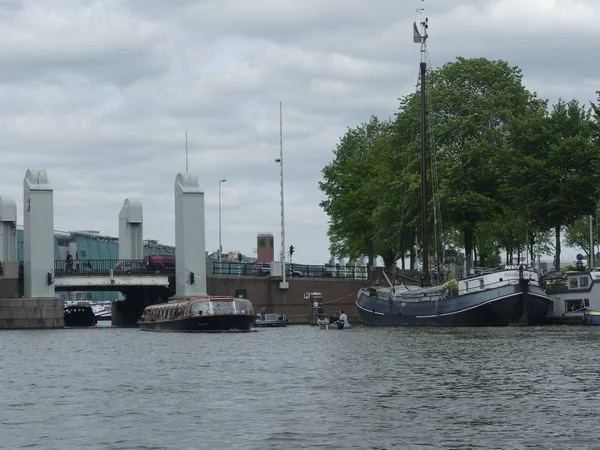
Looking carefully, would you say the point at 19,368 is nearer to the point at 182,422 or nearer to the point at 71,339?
the point at 182,422

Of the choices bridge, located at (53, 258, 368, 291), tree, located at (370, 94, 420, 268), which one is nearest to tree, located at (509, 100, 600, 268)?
tree, located at (370, 94, 420, 268)

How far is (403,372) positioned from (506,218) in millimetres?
55828

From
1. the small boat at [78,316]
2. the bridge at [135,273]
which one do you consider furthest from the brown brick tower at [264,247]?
the bridge at [135,273]

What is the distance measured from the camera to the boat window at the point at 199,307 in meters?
83.6

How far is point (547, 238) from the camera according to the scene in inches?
5723

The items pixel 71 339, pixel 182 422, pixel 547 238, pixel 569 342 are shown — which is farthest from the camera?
pixel 547 238

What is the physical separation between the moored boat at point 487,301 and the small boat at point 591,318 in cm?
328

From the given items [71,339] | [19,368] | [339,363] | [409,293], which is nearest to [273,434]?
[339,363]

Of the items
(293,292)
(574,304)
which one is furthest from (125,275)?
(574,304)

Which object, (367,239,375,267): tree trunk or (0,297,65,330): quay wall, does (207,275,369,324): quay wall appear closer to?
(367,239,375,267): tree trunk

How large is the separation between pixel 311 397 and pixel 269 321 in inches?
2465

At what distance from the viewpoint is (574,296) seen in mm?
87500

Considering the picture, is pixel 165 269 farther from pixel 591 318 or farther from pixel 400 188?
pixel 591 318

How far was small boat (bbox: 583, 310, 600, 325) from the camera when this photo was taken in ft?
272
